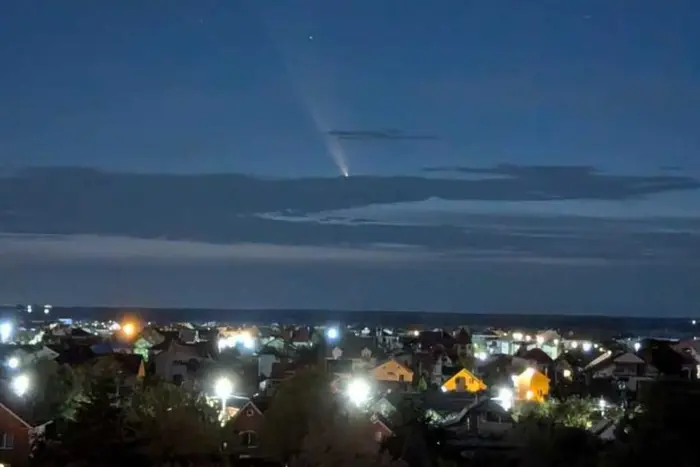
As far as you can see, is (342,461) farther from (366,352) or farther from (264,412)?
(366,352)

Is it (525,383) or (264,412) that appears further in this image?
(525,383)

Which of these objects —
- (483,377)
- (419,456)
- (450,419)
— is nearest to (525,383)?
(483,377)

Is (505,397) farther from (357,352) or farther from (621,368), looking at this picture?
(357,352)

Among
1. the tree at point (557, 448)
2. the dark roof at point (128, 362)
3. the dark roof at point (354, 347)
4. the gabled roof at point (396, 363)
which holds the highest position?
the dark roof at point (354, 347)

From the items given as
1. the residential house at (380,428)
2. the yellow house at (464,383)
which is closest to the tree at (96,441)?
the residential house at (380,428)

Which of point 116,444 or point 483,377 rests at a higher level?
point 483,377

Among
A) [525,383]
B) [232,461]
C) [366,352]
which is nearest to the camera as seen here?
[232,461]

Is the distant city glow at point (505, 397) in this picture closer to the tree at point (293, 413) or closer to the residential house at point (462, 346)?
the tree at point (293, 413)
